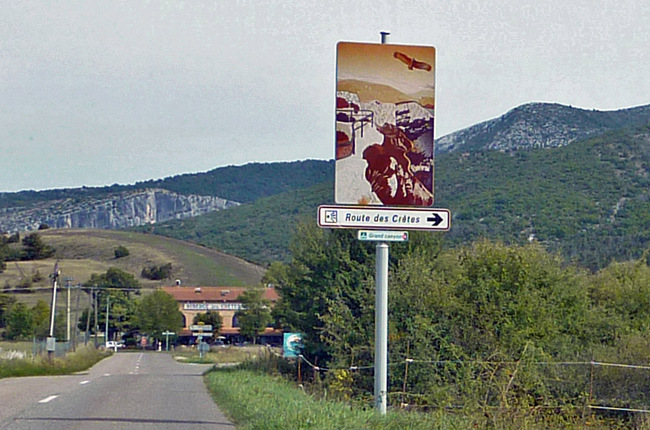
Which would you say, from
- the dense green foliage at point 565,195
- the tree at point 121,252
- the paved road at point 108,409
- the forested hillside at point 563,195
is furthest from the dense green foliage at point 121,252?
the paved road at point 108,409

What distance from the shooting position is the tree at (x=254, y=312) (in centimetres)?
8925

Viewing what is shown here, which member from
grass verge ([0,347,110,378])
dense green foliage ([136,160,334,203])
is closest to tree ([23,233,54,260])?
dense green foliage ([136,160,334,203])

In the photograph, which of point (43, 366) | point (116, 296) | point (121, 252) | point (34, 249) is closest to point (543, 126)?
point (116, 296)

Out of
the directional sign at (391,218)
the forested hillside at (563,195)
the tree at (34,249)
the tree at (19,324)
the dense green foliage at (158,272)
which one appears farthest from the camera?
the dense green foliage at (158,272)

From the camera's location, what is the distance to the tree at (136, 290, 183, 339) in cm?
9256

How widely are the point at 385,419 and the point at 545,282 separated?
486 inches

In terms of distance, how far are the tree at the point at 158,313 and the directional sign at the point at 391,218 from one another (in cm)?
8451

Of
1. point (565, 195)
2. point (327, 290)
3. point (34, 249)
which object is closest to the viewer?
point (327, 290)

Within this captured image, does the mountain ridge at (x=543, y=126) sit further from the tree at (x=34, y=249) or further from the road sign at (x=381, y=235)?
the road sign at (x=381, y=235)

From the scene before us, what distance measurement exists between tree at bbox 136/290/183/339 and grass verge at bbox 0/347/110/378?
41.0 metres

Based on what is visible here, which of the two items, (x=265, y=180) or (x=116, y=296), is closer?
(x=116, y=296)

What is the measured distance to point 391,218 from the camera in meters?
10.3

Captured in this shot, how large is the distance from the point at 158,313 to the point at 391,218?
8644 centimetres

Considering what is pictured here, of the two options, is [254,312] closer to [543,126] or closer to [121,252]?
[543,126]
